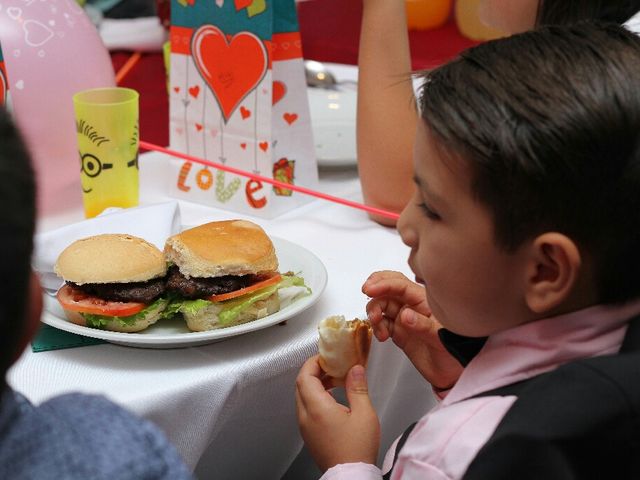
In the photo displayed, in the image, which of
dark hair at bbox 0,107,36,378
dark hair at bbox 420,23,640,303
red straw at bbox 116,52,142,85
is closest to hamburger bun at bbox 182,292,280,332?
dark hair at bbox 420,23,640,303

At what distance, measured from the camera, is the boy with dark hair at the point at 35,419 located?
50 cm

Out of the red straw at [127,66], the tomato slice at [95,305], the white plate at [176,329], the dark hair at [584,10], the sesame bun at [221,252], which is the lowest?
the red straw at [127,66]

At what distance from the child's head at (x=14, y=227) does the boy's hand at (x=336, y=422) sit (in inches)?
18.1

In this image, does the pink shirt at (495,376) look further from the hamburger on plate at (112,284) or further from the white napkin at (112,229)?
the white napkin at (112,229)

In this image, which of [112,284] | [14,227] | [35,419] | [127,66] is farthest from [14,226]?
[127,66]

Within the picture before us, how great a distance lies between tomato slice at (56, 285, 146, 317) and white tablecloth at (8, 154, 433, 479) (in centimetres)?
4

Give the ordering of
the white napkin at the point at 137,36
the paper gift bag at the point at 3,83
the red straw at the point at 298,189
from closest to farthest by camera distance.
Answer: the paper gift bag at the point at 3,83, the red straw at the point at 298,189, the white napkin at the point at 137,36

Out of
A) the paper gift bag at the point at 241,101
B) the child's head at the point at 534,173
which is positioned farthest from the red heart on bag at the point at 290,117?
the child's head at the point at 534,173

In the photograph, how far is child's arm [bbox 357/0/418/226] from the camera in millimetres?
1342

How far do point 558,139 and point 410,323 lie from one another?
403 mm

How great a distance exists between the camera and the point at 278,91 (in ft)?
4.45

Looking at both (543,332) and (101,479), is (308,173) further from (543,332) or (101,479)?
(101,479)

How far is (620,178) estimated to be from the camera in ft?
2.29

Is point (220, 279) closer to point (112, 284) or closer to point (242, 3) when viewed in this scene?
point (112, 284)
